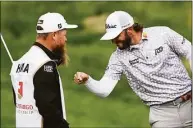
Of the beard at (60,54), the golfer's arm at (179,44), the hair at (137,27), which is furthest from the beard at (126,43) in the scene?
the beard at (60,54)

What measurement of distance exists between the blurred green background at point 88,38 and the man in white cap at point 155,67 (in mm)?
3694

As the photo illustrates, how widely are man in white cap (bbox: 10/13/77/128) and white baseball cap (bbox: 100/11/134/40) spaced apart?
0.58 metres

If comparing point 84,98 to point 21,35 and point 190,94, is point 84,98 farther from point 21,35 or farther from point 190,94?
point 190,94

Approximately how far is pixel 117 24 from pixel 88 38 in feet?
17.5

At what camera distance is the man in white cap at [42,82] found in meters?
4.62

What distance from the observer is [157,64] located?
536 cm

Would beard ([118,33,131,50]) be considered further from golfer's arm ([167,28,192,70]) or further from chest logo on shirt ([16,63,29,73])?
chest logo on shirt ([16,63,29,73])

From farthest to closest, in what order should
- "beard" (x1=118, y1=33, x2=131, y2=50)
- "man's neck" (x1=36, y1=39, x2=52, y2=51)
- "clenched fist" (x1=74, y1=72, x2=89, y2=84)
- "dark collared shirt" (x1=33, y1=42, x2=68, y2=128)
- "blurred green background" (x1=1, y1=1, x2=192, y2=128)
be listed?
"blurred green background" (x1=1, y1=1, x2=192, y2=128)
"beard" (x1=118, y1=33, x2=131, y2=50)
"clenched fist" (x1=74, y1=72, x2=89, y2=84)
"man's neck" (x1=36, y1=39, x2=52, y2=51)
"dark collared shirt" (x1=33, y1=42, x2=68, y2=128)

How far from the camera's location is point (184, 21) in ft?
34.7

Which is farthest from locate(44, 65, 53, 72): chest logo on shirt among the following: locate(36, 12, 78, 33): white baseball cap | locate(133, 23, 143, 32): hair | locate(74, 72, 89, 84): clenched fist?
locate(133, 23, 143, 32): hair

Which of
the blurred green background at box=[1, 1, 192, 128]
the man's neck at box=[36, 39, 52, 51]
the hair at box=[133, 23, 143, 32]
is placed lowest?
the blurred green background at box=[1, 1, 192, 128]

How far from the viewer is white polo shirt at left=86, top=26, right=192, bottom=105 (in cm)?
535

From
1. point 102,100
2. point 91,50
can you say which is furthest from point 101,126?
point 91,50

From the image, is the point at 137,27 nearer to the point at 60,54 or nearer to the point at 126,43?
the point at 126,43
